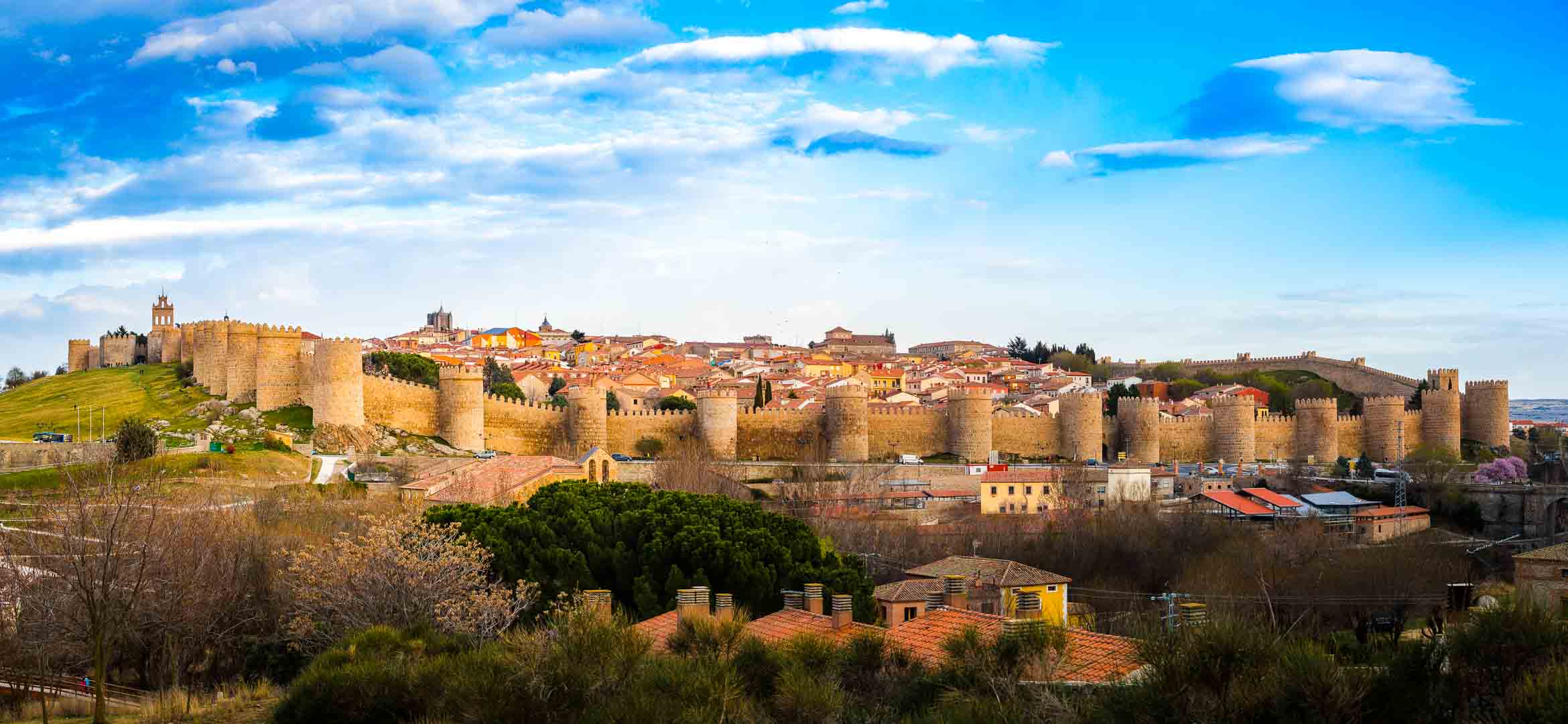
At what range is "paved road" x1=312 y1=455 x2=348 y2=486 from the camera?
33.1 metres

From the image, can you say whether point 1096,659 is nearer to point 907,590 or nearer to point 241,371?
point 907,590

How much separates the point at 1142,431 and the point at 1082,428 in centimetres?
239

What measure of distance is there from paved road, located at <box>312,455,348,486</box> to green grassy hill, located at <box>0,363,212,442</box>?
3.65 meters

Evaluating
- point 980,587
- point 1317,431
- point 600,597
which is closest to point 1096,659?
point 600,597

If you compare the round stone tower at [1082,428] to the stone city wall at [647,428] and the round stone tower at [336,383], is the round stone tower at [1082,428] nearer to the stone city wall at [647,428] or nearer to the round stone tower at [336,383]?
the stone city wall at [647,428]

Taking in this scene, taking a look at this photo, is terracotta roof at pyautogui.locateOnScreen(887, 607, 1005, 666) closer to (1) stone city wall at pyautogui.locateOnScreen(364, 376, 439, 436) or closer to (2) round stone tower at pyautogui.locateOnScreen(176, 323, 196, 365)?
(1) stone city wall at pyautogui.locateOnScreen(364, 376, 439, 436)

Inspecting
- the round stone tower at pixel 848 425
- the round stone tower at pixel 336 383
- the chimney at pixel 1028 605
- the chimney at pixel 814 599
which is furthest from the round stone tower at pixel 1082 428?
the chimney at pixel 1028 605

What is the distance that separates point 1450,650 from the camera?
9133mm

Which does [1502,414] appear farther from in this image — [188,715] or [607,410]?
[188,715]

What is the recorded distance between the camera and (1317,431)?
4938 cm

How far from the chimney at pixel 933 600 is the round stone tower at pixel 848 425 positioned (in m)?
23.7

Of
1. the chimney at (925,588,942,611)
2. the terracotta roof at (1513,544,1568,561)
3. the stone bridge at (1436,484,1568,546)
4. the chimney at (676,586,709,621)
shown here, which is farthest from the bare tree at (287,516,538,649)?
the stone bridge at (1436,484,1568,546)

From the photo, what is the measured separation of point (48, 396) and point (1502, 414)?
157 feet

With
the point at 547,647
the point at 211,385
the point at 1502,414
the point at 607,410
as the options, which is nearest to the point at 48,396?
the point at 211,385
